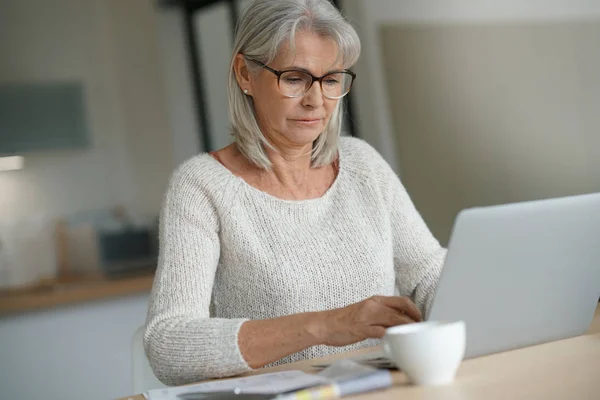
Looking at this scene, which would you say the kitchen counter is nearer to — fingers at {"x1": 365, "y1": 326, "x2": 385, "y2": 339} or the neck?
the neck

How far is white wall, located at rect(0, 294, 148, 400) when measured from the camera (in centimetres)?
353

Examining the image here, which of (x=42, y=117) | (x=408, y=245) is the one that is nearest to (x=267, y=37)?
(x=408, y=245)

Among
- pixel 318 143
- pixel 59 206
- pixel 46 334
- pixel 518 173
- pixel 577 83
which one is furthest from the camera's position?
pixel 59 206

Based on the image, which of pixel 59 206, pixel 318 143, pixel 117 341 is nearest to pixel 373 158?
pixel 318 143

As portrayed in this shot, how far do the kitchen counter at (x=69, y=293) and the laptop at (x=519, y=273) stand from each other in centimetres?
248

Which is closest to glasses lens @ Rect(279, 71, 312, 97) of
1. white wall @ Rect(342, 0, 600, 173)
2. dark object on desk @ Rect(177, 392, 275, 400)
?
dark object on desk @ Rect(177, 392, 275, 400)

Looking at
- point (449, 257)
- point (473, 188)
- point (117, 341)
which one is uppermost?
point (449, 257)

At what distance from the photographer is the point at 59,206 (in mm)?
4723

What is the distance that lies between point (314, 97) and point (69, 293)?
2.19m

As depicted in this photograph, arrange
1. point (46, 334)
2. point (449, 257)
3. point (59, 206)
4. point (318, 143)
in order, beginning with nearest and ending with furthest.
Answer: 1. point (449, 257)
2. point (318, 143)
3. point (46, 334)
4. point (59, 206)

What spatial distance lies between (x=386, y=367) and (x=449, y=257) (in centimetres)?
20

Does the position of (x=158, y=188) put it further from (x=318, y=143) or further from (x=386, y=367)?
(x=386, y=367)

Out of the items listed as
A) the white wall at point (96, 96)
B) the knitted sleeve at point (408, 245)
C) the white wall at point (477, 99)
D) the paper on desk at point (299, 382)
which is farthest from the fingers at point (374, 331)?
the white wall at point (96, 96)

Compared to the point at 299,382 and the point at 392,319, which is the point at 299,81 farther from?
the point at 299,382
